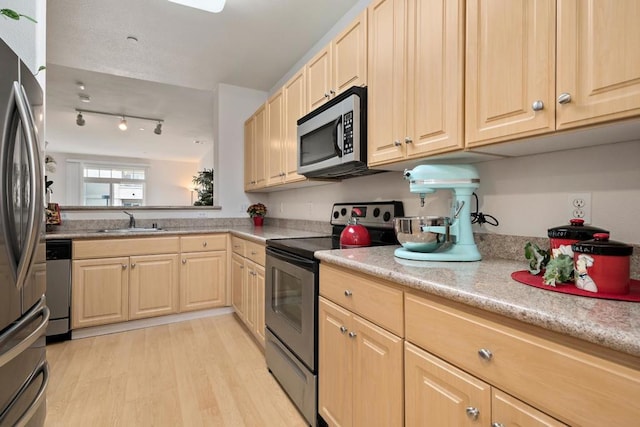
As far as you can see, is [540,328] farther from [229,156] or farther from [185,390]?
[229,156]

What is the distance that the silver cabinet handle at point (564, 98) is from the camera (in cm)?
87

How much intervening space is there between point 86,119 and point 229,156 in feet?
10.6

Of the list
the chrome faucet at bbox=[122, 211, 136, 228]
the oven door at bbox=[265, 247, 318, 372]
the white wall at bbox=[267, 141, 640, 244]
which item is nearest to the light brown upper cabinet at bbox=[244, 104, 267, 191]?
the chrome faucet at bbox=[122, 211, 136, 228]

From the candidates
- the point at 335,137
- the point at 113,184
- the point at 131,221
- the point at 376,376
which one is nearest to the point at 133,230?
the point at 131,221

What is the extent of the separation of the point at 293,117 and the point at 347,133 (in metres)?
0.90

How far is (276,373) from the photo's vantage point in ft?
6.30

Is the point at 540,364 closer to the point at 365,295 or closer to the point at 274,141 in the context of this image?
the point at 365,295

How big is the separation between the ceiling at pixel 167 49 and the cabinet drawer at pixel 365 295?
2.05 meters

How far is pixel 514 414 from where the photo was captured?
2.32 ft

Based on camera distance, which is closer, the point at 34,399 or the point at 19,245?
the point at 19,245

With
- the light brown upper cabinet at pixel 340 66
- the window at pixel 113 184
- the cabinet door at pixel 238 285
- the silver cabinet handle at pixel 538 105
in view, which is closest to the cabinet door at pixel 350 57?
the light brown upper cabinet at pixel 340 66

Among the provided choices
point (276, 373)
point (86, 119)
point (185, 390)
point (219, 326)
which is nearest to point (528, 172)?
point (276, 373)

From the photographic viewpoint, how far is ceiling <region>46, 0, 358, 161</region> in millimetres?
2357

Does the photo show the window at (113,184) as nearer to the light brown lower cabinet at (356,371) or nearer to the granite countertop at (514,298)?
the light brown lower cabinet at (356,371)
